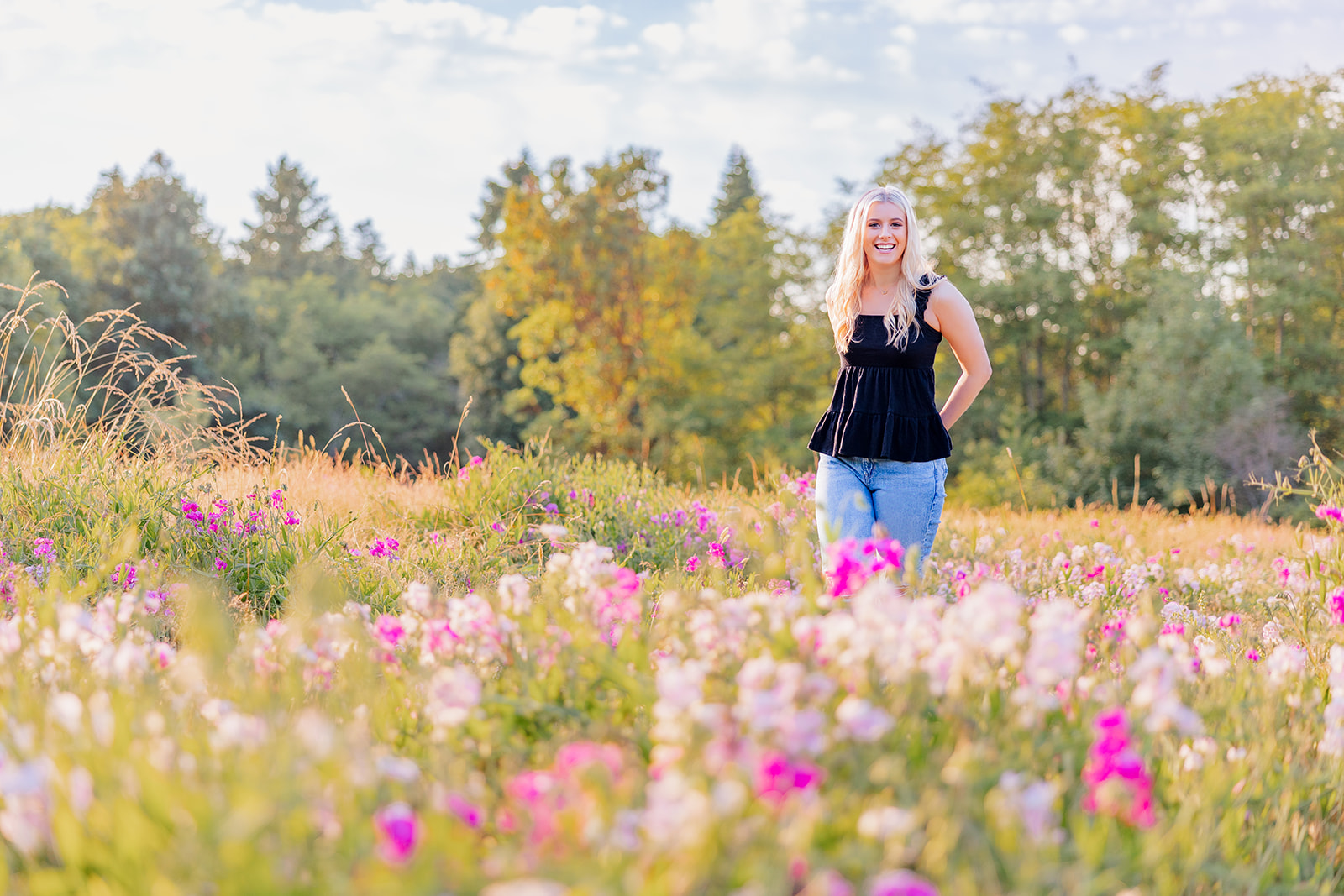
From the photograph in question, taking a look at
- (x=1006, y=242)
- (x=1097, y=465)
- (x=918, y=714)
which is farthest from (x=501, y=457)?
(x=1006, y=242)

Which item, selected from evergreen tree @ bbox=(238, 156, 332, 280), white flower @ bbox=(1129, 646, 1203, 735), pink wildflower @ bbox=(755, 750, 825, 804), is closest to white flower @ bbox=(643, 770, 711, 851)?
pink wildflower @ bbox=(755, 750, 825, 804)

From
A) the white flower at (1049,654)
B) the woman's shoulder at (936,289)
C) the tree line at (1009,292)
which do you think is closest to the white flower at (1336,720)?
the white flower at (1049,654)

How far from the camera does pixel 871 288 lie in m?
4.02

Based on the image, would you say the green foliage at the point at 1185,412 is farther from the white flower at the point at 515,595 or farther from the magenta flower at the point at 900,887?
the magenta flower at the point at 900,887

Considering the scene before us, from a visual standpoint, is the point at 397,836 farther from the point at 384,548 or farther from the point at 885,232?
the point at 384,548

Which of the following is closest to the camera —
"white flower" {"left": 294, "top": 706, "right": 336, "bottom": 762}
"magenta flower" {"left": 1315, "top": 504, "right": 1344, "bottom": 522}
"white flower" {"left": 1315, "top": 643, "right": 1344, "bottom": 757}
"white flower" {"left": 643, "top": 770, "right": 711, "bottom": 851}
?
"white flower" {"left": 643, "top": 770, "right": 711, "bottom": 851}

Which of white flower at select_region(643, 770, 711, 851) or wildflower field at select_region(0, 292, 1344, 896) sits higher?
white flower at select_region(643, 770, 711, 851)

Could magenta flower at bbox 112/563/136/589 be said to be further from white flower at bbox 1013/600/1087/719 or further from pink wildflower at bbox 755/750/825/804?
white flower at bbox 1013/600/1087/719

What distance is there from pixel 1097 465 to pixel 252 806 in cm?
2350

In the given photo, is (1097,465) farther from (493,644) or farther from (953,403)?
(493,644)

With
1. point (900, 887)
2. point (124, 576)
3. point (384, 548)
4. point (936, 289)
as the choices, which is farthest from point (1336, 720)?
point (124, 576)

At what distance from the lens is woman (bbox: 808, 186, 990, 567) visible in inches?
149

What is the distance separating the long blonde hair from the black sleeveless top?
0.15ft

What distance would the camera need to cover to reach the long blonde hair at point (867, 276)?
388 centimetres
